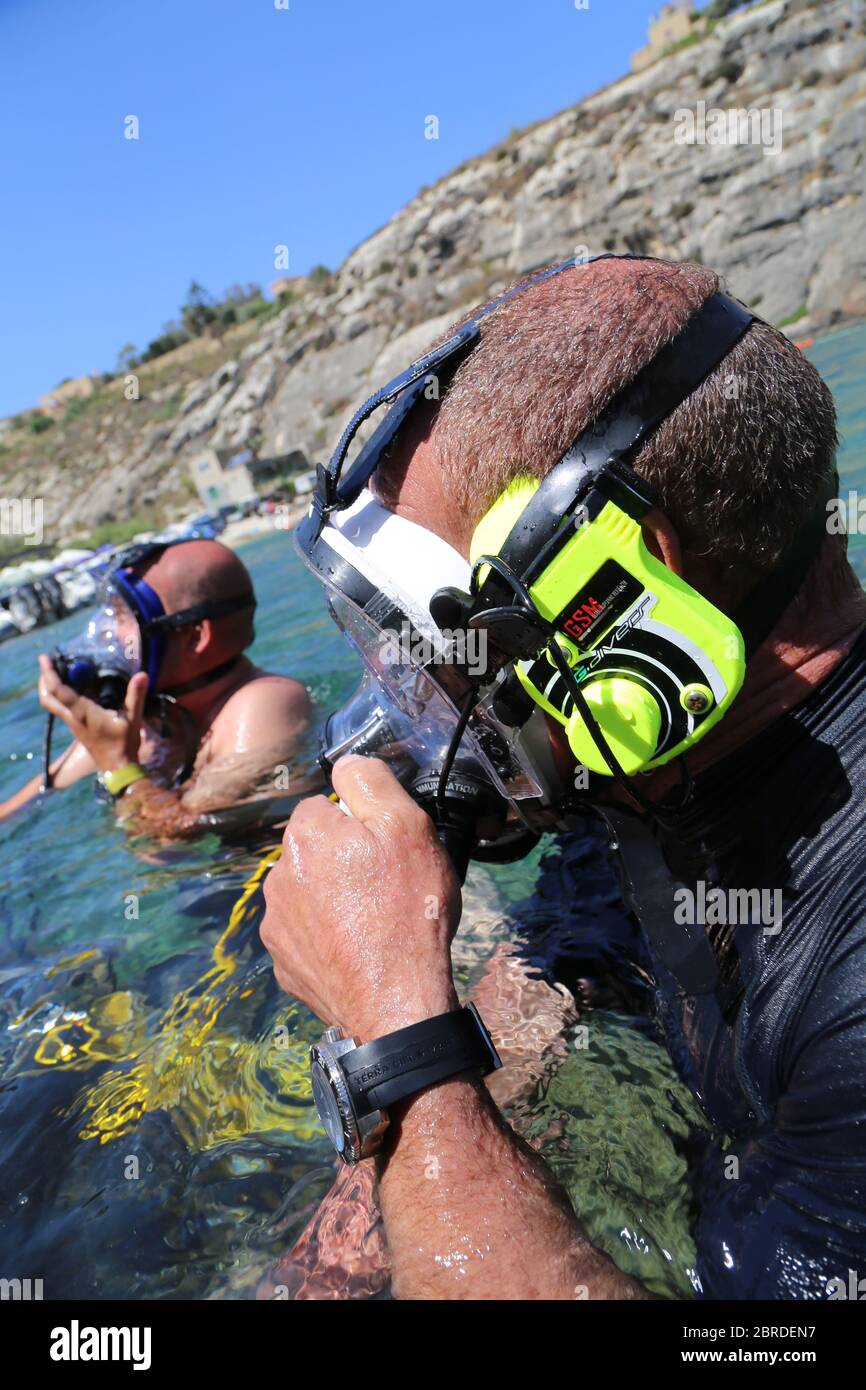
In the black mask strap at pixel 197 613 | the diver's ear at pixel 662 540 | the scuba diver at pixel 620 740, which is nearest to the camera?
the scuba diver at pixel 620 740

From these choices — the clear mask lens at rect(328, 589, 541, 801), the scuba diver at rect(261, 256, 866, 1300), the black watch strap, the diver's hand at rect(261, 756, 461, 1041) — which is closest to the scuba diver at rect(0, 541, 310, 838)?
the clear mask lens at rect(328, 589, 541, 801)

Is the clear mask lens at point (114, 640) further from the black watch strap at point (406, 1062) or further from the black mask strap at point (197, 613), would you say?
the black watch strap at point (406, 1062)

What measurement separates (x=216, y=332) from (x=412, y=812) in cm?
10414

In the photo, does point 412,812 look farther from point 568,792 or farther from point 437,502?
point 437,502

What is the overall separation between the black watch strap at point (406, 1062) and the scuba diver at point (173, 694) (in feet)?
12.1

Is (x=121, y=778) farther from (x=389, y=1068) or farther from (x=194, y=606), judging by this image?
(x=389, y=1068)

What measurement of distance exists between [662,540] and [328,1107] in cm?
121

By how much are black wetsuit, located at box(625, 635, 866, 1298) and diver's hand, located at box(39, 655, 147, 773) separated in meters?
3.92

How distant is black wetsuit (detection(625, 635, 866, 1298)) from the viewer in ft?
4.67

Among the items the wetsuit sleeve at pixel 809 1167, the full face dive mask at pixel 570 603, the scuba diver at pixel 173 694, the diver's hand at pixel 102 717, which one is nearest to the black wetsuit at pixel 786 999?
the wetsuit sleeve at pixel 809 1167

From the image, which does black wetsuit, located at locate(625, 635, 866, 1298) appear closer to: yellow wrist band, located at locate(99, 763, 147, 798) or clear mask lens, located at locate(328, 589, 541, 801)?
clear mask lens, located at locate(328, 589, 541, 801)

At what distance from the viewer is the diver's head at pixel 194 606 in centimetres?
543
